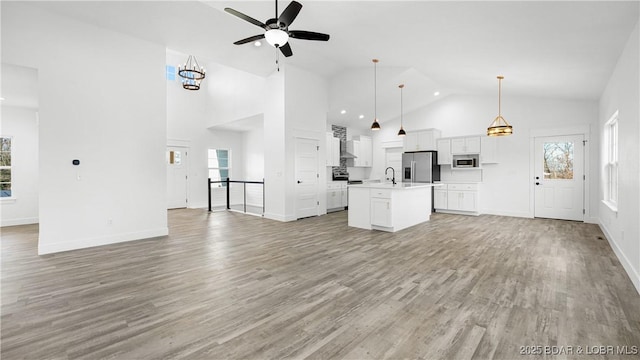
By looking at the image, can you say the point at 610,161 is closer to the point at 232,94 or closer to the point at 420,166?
the point at 420,166

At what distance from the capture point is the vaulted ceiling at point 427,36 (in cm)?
330

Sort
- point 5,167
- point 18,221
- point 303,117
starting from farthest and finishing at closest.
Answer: point 303,117, point 18,221, point 5,167

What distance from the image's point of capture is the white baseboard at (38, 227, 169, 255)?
421cm

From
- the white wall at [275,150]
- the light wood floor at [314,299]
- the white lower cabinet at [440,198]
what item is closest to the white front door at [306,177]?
the white wall at [275,150]

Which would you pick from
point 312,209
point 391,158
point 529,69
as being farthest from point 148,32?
point 391,158

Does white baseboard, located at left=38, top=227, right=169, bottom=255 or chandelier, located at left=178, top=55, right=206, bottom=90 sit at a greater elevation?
chandelier, located at left=178, top=55, right=206, bottom=90

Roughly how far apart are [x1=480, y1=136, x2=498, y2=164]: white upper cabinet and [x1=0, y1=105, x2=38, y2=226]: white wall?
36.4 ft

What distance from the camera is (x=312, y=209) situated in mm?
7512

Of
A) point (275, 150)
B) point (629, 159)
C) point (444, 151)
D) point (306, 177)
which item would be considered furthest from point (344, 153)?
point (629, 159)

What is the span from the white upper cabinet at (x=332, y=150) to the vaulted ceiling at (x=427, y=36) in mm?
2301

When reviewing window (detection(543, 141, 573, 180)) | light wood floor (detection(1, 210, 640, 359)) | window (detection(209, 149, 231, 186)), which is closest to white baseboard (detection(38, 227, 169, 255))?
light wood floor (detection(1, 210, 640, 359))

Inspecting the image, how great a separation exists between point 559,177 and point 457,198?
2.29 metres

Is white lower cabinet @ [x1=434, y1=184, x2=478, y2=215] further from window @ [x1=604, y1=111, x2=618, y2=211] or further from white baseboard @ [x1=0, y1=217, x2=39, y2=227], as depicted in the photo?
white baseboard @ [x1=0, y1=217, x2=39, y2=227]

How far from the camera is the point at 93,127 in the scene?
459 centimetres
